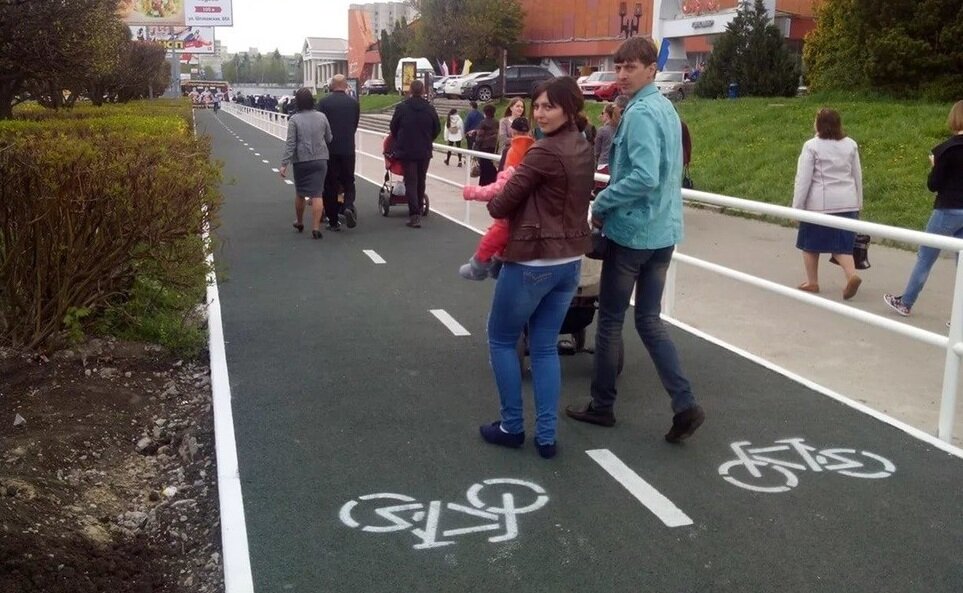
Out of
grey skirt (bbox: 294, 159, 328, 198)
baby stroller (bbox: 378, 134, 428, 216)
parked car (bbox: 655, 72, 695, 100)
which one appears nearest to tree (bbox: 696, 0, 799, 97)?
parked car (bbox: 655, 72, 695, 100)

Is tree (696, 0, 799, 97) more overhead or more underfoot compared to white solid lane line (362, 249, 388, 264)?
more overhead

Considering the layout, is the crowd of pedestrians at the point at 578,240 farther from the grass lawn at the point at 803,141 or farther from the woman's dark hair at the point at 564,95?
the grass lawn at the point at 803,141

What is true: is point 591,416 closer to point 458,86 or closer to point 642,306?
point 642,306

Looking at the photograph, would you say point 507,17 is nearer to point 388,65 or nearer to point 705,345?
point 388,65

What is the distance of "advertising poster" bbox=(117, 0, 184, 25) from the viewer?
4475cm

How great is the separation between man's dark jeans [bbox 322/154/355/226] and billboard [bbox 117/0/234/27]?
3042 centimetres

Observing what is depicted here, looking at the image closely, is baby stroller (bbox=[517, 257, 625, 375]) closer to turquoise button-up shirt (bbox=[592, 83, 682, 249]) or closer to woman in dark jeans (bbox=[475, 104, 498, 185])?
turquoise button-up shirt (bbox=[592, 83, 682, 249])

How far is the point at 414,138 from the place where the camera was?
12.9 m

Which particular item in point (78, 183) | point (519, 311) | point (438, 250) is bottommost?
point (438, 250)

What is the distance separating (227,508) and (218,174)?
3455mm

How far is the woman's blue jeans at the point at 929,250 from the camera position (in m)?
8.20

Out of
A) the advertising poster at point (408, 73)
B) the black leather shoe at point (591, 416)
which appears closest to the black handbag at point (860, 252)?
the black leather shoe at point (591, 416)

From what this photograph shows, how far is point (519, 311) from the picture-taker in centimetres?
464

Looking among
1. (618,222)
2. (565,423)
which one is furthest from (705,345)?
(618,222)
